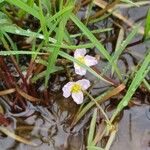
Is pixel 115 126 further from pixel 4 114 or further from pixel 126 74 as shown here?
pixel 4 114

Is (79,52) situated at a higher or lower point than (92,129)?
higher

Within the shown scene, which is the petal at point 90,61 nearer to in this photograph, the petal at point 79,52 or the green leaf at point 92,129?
the petal at point 79,52

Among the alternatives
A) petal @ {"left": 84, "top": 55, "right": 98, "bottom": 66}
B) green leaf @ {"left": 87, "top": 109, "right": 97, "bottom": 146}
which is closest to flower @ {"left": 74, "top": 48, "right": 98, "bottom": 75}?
petal @ {"left": 84, "top": 55, "right": 98, "bottom": 66}

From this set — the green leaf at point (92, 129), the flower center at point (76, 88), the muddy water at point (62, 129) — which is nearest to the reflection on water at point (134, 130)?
the muddy water at point (62, 129)

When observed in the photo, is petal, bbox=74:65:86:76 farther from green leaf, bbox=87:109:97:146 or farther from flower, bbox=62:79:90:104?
green leaf, bbox=87:109:97:146

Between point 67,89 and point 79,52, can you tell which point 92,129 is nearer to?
point 67,89

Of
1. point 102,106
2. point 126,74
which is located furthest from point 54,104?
point 126,74

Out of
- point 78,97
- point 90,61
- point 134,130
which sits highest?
point 90,61

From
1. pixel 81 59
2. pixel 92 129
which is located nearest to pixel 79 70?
pixel 81 59
